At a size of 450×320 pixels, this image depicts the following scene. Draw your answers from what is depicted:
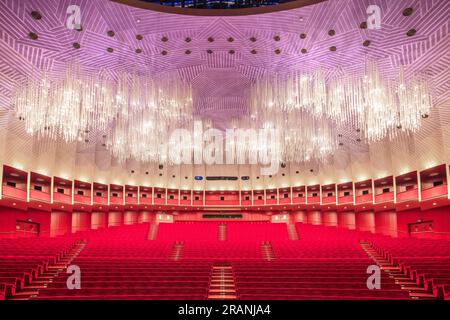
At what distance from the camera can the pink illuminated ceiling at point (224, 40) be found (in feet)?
40.2

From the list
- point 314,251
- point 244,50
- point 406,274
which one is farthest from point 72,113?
point 406,274

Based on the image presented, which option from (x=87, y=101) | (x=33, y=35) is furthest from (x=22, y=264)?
(x=33, y=35)

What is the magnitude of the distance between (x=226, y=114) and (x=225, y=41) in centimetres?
960

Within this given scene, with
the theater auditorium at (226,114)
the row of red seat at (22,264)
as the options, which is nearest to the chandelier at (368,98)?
the theater auditorium at (226,114)

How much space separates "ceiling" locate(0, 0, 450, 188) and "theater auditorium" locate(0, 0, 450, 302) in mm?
62

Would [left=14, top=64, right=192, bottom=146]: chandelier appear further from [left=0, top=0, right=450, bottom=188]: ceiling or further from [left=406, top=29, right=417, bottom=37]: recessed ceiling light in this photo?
[left=406, top=29, right=417, bottom=37]: recessed ceiling light

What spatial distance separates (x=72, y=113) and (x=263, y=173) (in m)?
21.6

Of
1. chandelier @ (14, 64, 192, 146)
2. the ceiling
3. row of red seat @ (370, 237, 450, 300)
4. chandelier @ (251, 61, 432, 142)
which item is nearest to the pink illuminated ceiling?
the ceiling

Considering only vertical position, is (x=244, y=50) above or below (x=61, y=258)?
above

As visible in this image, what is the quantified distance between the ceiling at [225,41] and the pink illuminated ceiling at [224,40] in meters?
0.04

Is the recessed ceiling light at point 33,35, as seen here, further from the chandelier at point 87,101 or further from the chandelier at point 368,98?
the chandelier at point 368,98

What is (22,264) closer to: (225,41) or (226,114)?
(225,41)

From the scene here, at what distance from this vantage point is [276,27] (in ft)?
46.8

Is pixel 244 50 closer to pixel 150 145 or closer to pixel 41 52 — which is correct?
pixel 150 145
